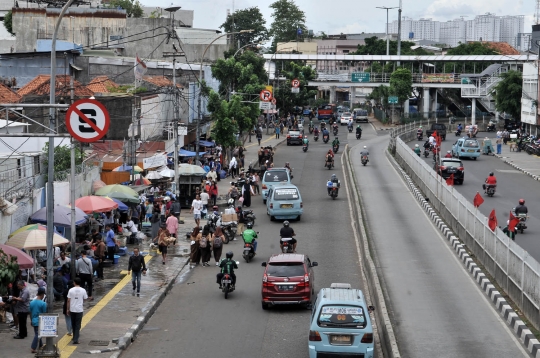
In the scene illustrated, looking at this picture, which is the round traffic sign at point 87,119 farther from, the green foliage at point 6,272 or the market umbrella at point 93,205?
the market umbrella at point 93,205

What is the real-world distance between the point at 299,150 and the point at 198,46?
57.2ft

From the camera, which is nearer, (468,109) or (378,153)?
(378,153)

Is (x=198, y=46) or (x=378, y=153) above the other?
(x=198, y=46)

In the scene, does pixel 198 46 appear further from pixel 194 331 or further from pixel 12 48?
pixel 194 331

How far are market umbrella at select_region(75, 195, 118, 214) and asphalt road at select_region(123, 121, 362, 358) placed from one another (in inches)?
156

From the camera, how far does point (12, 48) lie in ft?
245

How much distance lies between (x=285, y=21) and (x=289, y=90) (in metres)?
67.1

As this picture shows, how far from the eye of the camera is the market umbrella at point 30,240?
23250mm

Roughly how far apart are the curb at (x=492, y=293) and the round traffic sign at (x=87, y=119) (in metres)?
10.1

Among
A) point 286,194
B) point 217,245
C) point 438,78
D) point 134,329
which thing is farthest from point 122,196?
point 438,78

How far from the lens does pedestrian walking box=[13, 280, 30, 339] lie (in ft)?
62.8

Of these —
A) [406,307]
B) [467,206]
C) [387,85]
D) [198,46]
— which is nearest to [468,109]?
[387,85]

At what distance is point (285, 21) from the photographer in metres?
158

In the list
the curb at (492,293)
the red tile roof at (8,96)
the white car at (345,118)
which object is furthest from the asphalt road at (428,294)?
the white car at (345,118)
